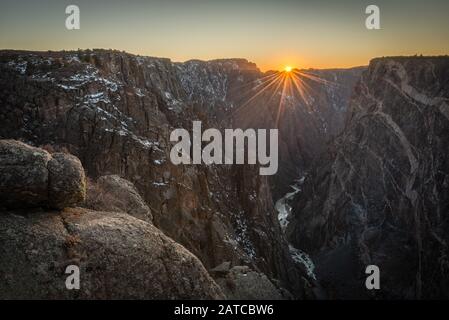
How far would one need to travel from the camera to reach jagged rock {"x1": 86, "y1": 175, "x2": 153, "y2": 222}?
16094 millimetres

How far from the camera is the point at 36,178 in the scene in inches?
497

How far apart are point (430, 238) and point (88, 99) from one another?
130 ft

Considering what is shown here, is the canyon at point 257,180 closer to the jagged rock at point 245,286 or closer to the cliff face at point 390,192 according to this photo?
the jagged rock at point 245,286

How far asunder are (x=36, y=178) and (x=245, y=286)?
29.1ft

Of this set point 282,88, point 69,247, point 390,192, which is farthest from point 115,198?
point 282,88

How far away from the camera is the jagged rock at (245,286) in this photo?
55.0 ft

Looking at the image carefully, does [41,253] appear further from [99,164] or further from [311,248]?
[311,248]

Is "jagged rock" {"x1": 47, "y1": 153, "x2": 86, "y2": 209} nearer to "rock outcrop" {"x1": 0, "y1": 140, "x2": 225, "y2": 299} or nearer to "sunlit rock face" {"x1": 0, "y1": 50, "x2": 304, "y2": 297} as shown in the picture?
"rock outcrop" {"x1": 0, "y1": 140, "x2": 225, "y2": 299}

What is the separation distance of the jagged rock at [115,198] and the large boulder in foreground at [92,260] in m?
2.49

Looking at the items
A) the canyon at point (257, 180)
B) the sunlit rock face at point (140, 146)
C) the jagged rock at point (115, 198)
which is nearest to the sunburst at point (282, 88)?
the canyon at point (257, 180)

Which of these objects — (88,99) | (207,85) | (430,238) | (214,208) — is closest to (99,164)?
(88,99)

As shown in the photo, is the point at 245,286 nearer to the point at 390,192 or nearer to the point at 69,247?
the point at 69,247

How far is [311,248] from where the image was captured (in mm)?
73125

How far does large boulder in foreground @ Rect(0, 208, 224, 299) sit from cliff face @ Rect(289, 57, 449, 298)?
38.8 meters
